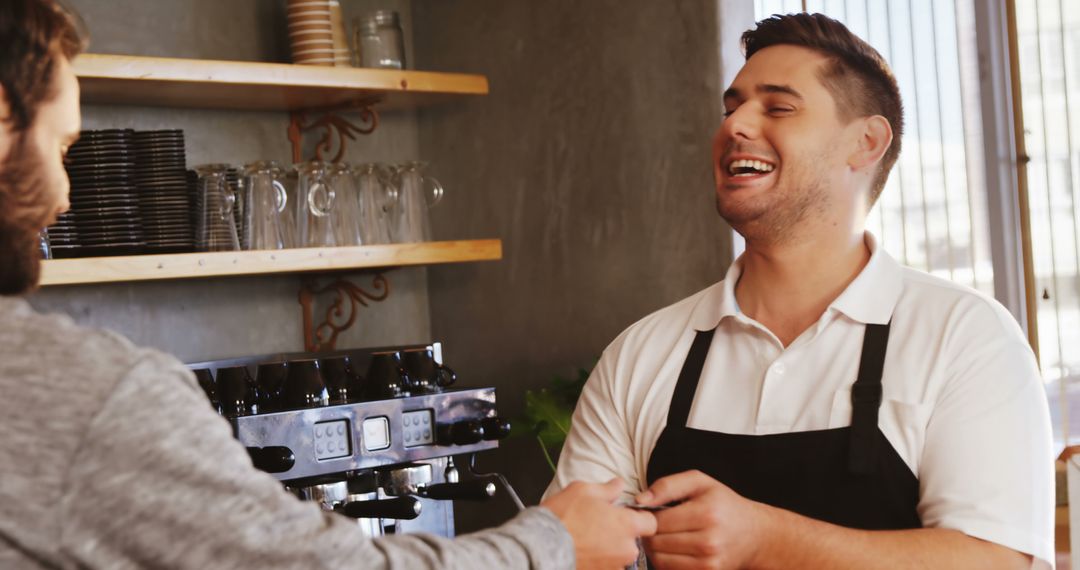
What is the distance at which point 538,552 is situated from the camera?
1.10 meters

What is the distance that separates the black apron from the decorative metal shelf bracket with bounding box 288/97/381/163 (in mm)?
1730

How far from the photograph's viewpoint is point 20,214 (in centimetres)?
96

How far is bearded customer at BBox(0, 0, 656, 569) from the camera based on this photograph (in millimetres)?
850

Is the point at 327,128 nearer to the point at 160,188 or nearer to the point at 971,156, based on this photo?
the point at 160,188

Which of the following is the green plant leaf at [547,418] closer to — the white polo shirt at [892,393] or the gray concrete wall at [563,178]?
the gray concrete wall at [563,178]

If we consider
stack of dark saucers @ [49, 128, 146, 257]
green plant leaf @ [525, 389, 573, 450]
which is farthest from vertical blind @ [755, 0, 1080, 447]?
stack of dark saucers @ [49, 128, 146, 257]

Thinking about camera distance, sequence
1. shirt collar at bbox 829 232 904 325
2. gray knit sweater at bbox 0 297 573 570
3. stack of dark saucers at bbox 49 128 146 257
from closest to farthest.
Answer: gray knit sweater at bbox 0 297 573 570 → shirt collar at bbox 829 232 904 325 → stack of dark saucers at bbox 49 128 146 257

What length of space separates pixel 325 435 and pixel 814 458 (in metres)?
1.17

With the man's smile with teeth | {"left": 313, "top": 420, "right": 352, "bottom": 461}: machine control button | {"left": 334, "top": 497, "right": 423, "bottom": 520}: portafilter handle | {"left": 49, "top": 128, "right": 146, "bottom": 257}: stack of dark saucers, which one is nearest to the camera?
the man's smile with teeth

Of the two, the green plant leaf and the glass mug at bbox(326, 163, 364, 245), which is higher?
the glass mug at bbox(326, 163, 364, 245)

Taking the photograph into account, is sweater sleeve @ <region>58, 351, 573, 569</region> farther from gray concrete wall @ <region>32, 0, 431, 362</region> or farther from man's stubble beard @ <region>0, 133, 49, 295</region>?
gray concrete wall @ <region>32, 0, 431, 362</region>

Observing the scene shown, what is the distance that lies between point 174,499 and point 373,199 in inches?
81.5

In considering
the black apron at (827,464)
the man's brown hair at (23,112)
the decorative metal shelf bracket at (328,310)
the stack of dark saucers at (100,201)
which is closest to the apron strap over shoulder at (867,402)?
the black apron at (827,464)

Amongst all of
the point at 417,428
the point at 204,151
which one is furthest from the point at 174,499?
the point at 204,151
